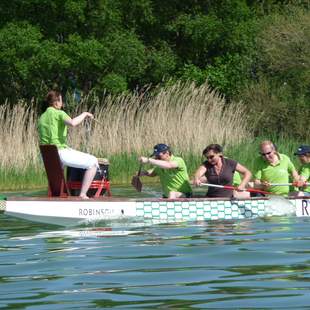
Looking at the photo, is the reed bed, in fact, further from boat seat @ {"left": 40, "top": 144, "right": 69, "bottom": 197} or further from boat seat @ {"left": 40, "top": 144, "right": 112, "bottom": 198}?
boat seat @ {"left": 40, "top": 144, "right": 69, "bottom": 197}

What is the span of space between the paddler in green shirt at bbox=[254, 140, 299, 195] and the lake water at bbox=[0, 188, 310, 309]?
217 cm

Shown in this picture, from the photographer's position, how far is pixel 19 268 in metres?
12.6

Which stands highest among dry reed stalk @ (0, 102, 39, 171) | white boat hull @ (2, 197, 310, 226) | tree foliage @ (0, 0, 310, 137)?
tree foliage @ (0, 0, 310, 137)

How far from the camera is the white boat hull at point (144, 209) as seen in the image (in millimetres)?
17344

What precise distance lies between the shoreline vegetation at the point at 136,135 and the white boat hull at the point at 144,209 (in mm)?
8520

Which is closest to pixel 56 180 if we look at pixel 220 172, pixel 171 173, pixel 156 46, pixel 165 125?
pixel 171 173

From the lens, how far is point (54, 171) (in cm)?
1772

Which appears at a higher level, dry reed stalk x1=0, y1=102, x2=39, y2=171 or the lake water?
dry reed stalk x1=0, y1=102, x2=39, y2=171

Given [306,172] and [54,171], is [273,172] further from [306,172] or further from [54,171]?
[54,171]

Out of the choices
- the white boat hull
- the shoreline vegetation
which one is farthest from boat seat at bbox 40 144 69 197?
the shoreline vegetation

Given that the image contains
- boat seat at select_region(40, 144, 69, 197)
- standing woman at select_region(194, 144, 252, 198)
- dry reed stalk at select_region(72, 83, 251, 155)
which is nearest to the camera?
boat seat at select_region(40, 144, 69, 197)

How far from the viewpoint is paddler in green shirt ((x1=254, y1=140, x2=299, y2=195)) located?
Result: 1936 cm

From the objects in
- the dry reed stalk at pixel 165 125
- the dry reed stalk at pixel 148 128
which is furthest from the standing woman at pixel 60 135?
the dry reed stalk at pixel 165 125

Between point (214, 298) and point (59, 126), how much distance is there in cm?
796
